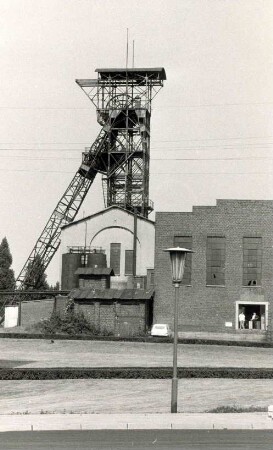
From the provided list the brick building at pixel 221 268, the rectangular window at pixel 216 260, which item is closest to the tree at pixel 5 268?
the brick building at pixel 221 268

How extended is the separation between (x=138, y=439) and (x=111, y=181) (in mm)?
49450

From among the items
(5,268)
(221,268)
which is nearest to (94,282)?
(221,268)

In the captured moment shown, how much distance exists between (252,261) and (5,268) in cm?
4930

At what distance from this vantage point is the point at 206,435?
1296 centimetres

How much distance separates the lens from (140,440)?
12328 millimetres

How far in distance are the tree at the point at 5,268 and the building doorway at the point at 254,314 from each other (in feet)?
146

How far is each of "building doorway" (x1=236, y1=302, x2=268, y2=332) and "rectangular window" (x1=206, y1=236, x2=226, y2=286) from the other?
208 cm

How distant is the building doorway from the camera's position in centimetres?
4725

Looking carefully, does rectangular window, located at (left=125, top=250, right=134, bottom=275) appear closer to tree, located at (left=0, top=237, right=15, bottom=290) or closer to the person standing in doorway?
the person standing in doorway

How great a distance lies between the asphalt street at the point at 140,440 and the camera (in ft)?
38.2

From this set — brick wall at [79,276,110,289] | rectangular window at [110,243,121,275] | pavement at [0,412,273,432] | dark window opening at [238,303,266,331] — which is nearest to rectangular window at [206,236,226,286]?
dark window opening at [238,303,266,331]

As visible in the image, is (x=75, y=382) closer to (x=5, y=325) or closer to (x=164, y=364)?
(x=164, y=364)

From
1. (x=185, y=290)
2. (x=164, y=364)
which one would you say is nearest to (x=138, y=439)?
(x=164, y=364)

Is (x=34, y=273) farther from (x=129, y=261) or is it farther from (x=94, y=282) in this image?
(x=94, y=282)
